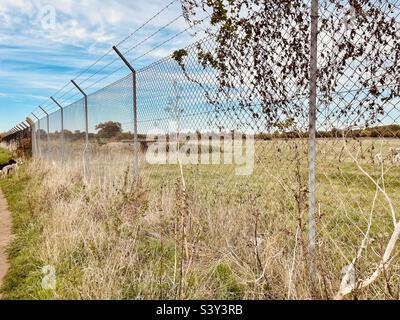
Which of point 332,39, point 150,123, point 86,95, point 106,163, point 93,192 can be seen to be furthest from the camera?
point 86,95

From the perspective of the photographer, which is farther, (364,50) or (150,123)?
(150,123)

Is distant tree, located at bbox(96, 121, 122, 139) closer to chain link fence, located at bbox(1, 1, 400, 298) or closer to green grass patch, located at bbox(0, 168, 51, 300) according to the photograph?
chain link fence, located at bbox(1, 1, 400, 298)

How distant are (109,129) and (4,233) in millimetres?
3684

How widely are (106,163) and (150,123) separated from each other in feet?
8.33

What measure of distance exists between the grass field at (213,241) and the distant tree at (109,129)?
2.23 metres

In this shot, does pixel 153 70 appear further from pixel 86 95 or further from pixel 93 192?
pixel 86 95

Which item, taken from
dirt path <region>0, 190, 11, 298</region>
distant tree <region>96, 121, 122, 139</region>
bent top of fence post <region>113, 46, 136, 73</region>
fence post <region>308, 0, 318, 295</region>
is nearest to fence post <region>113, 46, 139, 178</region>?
bent top of fence post <region>113, 46, 136, 73</region>

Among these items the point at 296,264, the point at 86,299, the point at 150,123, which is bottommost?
the point at 86,299

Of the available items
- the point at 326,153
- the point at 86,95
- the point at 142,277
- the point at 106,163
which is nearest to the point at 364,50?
the point at 326,153

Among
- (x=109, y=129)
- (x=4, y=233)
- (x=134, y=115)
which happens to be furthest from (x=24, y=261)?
(x=109, y=129)

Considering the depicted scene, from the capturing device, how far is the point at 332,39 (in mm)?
3182

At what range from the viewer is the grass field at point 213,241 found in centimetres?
300
